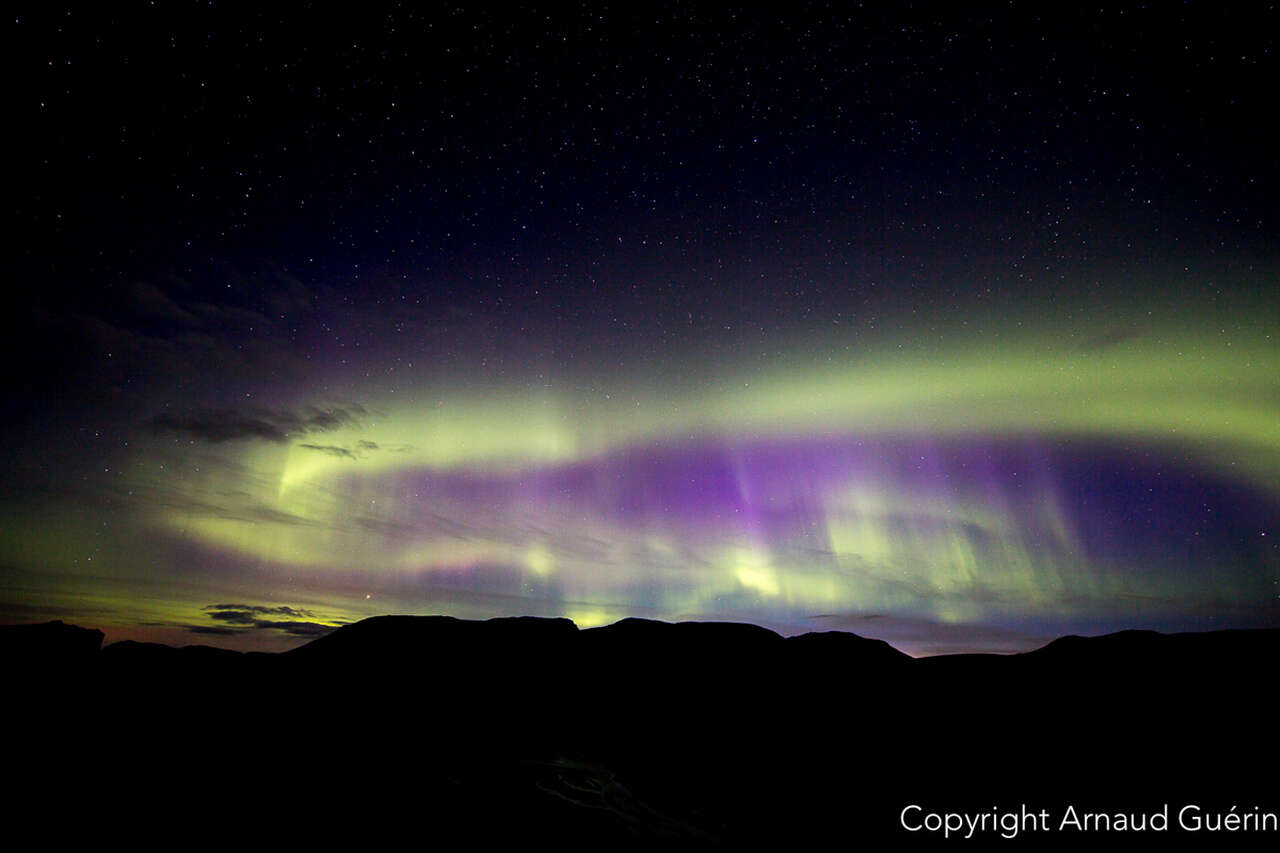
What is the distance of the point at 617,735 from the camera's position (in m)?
32.8

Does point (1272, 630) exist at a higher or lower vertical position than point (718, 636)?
higher

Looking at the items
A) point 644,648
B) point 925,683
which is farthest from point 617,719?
point 925,683

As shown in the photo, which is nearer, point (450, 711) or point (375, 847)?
point (375, 847)

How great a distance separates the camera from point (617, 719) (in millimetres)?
34688

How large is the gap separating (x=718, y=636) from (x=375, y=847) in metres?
37.0

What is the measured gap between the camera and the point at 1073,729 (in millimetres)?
26312

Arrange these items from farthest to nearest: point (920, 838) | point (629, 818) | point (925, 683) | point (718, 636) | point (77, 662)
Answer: point (718, 636) → point (925, 683) → point (77, 662) → point (920, 838) → point (629, 818)

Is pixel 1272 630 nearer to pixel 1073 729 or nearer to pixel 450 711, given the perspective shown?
pixel 1073 729

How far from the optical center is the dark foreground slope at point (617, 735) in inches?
466

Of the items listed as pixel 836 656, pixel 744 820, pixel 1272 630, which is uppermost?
Result: pixel 1272 630

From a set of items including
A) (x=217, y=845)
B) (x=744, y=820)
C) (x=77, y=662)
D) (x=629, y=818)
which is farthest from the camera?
(x=77, y=662)

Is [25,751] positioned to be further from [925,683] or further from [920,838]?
[925,683]

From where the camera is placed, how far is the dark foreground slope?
11.8 m

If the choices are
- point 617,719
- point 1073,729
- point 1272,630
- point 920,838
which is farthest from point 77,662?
point 1272,630
